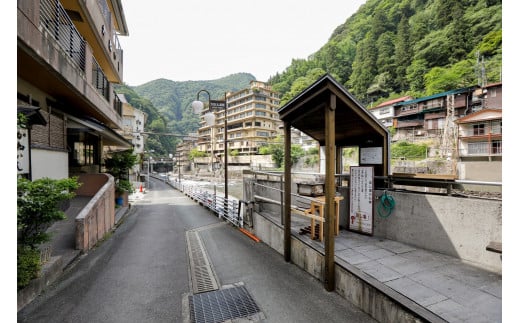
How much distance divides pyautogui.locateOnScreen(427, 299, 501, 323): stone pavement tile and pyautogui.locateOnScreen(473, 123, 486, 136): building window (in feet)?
125

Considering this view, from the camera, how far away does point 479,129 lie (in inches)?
1180

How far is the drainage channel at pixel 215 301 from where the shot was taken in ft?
13.4

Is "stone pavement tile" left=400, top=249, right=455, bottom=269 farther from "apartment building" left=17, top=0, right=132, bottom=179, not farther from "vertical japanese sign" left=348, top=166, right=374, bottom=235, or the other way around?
"apartment building" left=17, top=0, right=132, bottom=179

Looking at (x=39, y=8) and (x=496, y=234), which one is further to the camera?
(x=39, y=8)

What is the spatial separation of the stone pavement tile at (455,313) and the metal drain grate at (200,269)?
4.14 m

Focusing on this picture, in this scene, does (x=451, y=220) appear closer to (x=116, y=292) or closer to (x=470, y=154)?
(x=116, y=292)

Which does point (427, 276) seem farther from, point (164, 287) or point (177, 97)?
point (177, 97)

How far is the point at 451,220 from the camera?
474 cm

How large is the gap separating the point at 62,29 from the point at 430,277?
41.0 ft

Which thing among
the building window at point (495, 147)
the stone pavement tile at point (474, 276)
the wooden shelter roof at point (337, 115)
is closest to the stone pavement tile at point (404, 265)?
the stone pavement tile at point (474, 276)

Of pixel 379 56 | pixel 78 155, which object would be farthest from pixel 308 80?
pixel 78 155

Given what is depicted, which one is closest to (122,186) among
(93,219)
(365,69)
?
(93,219)

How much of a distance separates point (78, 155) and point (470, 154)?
42.7 metres

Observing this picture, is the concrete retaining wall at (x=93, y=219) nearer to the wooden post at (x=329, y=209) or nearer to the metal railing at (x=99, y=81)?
the metal railing at (x=99, y=81)
